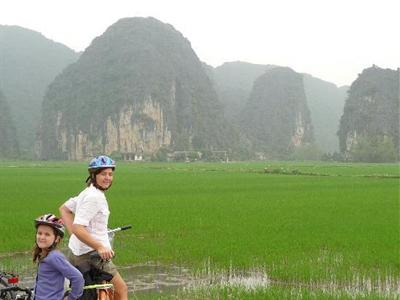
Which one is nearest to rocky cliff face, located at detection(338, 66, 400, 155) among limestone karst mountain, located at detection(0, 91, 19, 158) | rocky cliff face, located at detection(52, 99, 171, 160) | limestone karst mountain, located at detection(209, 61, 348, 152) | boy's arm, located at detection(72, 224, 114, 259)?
rocky cliff face, located at detection(52, 99, 171, 160)

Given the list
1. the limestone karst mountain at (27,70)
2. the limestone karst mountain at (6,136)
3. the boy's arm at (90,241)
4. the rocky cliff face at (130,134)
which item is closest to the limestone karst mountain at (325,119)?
the rocky cliff face at (130,134)

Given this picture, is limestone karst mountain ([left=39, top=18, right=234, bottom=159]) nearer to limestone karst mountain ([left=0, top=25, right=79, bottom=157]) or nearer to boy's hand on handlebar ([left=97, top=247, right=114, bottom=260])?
limestone karst mountain ([left=0, top=25, right=79, bottom=157])

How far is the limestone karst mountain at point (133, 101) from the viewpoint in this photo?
96.3m

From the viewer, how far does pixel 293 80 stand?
449 feet

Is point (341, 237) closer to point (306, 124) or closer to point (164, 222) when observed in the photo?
point (164, 222)

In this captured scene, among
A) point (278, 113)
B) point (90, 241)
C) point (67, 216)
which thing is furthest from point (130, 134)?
point (90, 241)

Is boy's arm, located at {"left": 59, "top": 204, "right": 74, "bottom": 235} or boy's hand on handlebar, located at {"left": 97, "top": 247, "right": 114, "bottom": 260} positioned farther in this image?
boy's arm, located at {"left": 59, "top": 204, "right": 74, "bottom": 235}

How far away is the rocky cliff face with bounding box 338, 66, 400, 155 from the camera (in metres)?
91.4

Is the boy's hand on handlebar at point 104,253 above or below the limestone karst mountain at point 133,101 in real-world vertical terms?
below

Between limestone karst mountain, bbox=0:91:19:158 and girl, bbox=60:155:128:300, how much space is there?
3938 inches

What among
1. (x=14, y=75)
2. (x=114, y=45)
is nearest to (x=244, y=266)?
(x=114, y=45)

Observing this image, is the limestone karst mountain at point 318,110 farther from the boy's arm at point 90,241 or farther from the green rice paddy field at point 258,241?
the boy's arm at point 90,241

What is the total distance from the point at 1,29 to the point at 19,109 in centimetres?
4979

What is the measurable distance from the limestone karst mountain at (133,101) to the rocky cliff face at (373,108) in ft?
76.3
